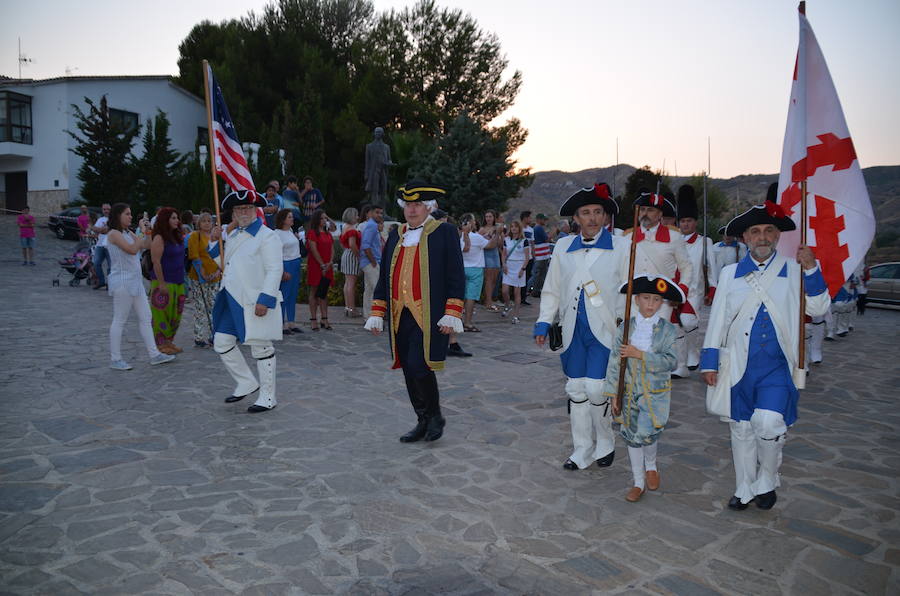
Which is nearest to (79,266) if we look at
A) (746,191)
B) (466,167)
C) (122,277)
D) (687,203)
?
(122,277)

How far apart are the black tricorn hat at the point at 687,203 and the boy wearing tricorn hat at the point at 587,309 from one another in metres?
4.02

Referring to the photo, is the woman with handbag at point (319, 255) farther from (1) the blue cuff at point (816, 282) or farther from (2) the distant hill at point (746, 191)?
(1) the blue cuff at point (816, 282)

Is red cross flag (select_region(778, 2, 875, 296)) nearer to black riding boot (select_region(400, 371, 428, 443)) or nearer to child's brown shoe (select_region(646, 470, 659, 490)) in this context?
child's brown shoe (select_region(646, 470, 659, 490))

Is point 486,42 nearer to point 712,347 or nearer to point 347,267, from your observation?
point 347,267

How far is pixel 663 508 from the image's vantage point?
4480mm

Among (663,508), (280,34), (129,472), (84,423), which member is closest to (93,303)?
(84,423)

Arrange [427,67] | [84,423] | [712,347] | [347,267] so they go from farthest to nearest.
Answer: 1. [427,67]
2. [347,267]
3. [84,423]
4. [712,347]

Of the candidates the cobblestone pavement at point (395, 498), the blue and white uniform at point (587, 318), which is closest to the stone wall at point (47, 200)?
the cobblestone pavement at point (395, 498)

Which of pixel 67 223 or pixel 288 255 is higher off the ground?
pixel 67 223

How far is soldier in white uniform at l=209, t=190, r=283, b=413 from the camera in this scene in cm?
661

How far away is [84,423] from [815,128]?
6.43m

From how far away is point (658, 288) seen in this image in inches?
178

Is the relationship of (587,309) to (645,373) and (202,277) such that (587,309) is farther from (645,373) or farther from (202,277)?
(202,277)

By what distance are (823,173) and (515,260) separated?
8.85 metres
